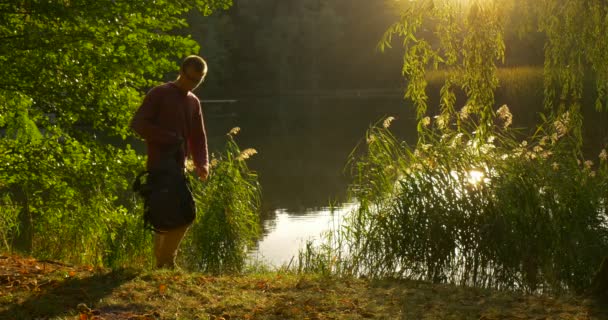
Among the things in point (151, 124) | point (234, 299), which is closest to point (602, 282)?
point (234, 299)

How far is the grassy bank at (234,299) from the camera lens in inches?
194

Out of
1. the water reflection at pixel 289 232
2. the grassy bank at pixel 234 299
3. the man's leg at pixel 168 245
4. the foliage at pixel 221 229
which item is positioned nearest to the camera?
the grassy bank at pixel 234 299

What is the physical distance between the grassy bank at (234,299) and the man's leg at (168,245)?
0.26 meters

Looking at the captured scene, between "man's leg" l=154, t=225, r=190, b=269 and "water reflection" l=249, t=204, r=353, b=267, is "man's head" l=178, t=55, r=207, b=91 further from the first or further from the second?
"water reflection" l=249, t=204, r=353, b=267

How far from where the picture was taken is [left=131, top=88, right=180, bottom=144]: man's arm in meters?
5.68

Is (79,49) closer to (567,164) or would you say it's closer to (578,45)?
(578,45)

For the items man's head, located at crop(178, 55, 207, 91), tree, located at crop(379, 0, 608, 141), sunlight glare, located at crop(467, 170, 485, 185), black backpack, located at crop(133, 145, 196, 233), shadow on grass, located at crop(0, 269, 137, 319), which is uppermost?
tree, located at crop(379, 0, 608, 141)

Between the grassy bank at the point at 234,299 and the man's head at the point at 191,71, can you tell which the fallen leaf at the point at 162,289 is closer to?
the grassy bank at the point at 234,299

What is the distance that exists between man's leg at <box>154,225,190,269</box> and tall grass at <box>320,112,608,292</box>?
2.37 m

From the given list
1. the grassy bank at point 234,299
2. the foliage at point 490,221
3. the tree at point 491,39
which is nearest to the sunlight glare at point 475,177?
the foliage at point 490,221

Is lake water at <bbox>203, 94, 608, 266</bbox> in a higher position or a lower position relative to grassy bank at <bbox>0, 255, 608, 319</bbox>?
higher

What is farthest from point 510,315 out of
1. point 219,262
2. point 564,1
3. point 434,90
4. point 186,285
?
point 434,90

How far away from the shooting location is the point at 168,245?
19.9 feet

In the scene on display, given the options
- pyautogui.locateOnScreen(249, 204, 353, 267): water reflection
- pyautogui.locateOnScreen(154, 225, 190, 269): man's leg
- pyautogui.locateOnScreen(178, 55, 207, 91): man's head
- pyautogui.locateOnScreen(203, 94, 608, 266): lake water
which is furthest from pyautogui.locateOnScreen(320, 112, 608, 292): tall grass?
pyautogui.locateOnScreen(249, 204, 353, 267): water reflection
